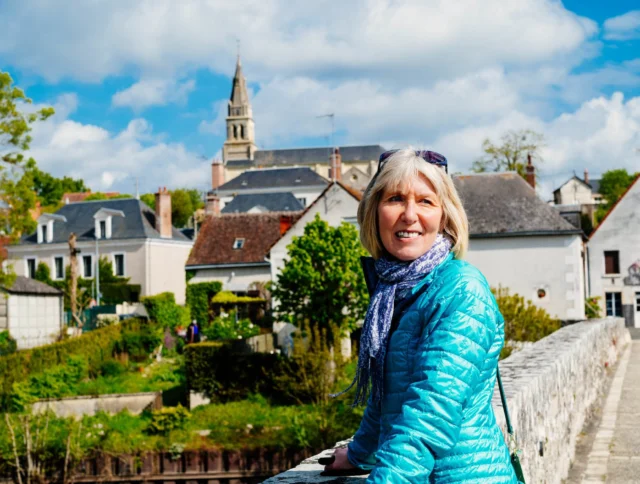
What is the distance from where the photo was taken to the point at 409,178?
7.96 ft

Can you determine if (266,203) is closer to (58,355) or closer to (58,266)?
(58,266)

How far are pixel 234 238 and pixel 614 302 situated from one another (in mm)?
20347

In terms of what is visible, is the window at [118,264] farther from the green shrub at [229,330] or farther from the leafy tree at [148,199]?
the leafy tree at [148,199]

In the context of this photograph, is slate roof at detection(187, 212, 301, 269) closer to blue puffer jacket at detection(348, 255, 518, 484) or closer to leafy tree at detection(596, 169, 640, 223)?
blue puffer jacket at detection(348, 255, 518, 484)

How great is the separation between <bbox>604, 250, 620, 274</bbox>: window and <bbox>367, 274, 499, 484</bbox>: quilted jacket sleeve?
41.1 m

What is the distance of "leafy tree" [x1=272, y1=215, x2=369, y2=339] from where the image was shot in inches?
1029

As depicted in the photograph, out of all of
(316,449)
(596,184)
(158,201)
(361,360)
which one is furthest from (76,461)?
(596,184)

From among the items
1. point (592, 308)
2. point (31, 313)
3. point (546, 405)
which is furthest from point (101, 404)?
point (546, 405)

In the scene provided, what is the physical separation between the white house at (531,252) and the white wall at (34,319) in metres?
19.9

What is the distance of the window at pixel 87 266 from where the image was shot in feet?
156

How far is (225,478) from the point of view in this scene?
918 inches

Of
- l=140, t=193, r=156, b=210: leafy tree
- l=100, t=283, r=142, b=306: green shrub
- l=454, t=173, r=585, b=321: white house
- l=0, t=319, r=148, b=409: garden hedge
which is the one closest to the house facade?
l=100, t=283, r=142, b=306: green shrub

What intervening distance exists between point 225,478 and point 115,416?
5785 mm

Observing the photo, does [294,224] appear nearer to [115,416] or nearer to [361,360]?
[115,416]
